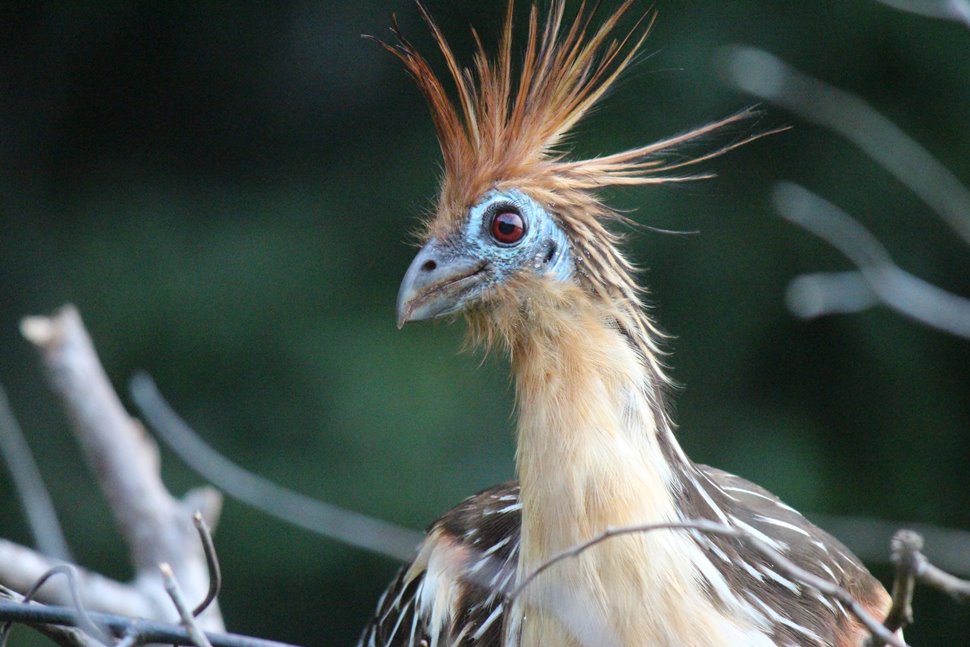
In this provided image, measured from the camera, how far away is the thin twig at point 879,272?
2.05 meters

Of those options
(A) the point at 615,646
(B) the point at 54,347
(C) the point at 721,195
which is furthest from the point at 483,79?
(C) the point at 721,195

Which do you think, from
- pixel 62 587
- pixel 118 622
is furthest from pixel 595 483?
pixel 62 587

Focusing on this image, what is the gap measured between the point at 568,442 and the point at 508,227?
42cm

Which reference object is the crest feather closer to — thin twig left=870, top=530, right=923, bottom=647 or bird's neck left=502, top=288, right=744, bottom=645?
bird's neck left=502, top=288, right=744, bottom=645

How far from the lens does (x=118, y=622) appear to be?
4.29 ft

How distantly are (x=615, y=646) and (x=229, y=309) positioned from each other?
334 cm

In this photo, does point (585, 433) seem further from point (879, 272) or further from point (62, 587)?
point (62, 587)

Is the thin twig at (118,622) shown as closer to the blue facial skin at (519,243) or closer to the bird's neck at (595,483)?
the bird's neck at (595,483)

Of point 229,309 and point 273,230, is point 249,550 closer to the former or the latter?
point 229,309

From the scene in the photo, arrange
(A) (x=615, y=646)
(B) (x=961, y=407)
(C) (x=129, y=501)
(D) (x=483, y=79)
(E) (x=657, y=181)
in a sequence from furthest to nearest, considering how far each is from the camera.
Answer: (B) (x=961, y=407)
(C) (x=129, y=501)
(D) (x=483, y=79)
(E) (x=657, y=181)
(A) (x=615, y=646)

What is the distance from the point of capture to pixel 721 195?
431 centimetres

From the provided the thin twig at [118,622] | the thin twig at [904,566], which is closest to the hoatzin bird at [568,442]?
the thin twig at [118,622]

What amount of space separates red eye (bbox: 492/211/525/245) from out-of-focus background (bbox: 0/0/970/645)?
2.34m

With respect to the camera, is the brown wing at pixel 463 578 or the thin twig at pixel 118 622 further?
the brown wing at pixel 463 578
